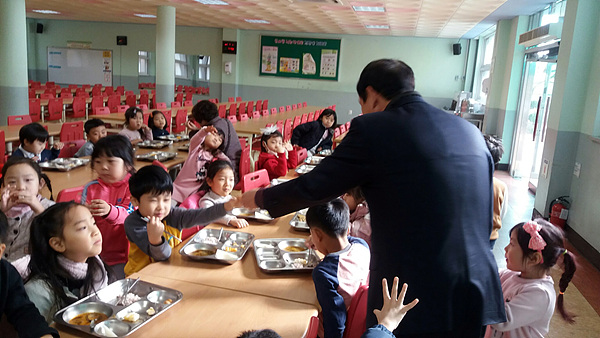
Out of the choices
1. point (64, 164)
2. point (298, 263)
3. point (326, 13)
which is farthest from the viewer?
point (326, 13)

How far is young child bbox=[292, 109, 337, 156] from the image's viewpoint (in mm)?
5762

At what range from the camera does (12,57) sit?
22.3 ft

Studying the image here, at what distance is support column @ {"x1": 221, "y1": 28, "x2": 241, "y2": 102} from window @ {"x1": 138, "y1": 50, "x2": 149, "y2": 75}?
2752 mm

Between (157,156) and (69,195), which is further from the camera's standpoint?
(157,156)

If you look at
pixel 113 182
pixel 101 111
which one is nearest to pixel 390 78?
pixel 113 182

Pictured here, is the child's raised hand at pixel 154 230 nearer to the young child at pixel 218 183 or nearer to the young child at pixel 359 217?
the young child at pixel 218 183

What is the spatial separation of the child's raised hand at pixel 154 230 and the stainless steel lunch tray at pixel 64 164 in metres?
2.02

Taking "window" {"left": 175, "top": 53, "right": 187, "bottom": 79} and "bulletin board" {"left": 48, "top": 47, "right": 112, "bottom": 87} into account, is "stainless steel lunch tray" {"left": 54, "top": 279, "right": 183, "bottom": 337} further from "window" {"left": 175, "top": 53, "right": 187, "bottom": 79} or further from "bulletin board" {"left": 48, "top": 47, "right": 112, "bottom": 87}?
"bulletin board" {"left": 48, "top": 47, "right": 112, "bottom": 87}

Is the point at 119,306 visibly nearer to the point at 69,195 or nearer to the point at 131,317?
the point at 131,317

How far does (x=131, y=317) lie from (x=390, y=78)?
3.88ft

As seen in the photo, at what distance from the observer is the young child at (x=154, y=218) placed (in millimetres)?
1947

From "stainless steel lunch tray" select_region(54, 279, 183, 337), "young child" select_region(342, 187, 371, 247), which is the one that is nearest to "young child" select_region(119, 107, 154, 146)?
"young child" select_region(342, 187, 371, 247)

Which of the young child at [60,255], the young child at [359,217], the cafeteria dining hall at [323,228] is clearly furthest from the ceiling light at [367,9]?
the young child at [60,255]

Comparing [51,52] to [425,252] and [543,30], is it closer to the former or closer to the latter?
[543,30]
